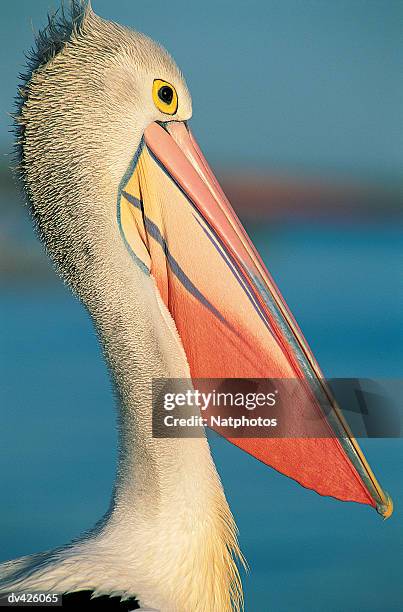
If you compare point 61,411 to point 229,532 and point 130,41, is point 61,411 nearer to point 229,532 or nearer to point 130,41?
point 229,532

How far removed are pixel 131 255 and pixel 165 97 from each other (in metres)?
0.39

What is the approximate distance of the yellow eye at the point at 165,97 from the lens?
7.41 feet

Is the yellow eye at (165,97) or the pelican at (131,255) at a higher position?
the yellow eye at (165,97)

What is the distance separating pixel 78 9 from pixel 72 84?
0.65ft

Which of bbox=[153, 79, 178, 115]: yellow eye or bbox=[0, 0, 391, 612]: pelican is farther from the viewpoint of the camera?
bbox=[153, 79, 178, 115]: yellow eye

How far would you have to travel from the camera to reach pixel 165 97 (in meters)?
2.29

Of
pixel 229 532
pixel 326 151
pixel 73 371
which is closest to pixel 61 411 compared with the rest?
pixel 73 371

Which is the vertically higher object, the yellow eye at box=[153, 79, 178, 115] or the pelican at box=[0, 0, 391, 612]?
the yellow eye at box=[153, 79, 178, 115]

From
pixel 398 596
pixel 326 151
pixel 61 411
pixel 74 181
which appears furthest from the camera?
pixel 61 411

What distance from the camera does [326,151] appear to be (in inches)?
150

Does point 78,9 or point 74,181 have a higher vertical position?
point 78,9

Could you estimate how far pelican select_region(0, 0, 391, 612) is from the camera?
6.98 feet

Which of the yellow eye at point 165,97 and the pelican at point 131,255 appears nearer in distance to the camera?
the pelican at point 131,255

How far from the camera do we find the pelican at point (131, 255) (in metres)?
2.13
